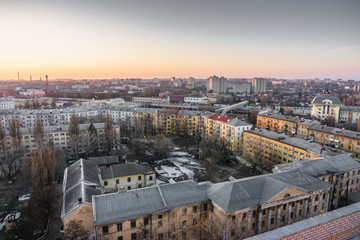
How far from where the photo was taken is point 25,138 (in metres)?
36.8

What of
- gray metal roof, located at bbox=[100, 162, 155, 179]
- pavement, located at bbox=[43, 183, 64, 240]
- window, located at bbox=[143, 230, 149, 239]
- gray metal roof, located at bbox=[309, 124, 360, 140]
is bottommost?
pavement, located at bbox=[43, 183, 64, 240]

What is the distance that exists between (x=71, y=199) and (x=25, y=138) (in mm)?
25741

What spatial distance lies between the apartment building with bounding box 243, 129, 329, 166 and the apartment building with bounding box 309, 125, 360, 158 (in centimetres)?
618

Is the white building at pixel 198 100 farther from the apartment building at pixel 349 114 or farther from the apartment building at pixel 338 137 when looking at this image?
the apartment building at pixel 338 137

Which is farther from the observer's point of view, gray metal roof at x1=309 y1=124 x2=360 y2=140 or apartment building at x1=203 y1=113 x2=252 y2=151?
apartment building at x1=203 y1=113 x2=252 y2=151

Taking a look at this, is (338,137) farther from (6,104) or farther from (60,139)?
(6,104)

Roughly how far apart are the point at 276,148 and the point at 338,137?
11.3 m

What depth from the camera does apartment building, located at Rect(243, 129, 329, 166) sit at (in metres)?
28.2

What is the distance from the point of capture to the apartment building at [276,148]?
28.2m

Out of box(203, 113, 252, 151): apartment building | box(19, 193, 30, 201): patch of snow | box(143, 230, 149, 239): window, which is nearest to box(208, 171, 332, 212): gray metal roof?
→ box(143, 230, 149, 239): window

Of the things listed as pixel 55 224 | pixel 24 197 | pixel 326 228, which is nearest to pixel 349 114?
pixel 326 228

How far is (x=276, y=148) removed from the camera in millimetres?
32344

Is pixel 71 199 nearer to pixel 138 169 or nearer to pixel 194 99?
pixel 138 169

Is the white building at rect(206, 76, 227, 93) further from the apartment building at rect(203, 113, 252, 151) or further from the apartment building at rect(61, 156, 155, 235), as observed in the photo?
the apartment building at rect(61, 156, 155, 235)
